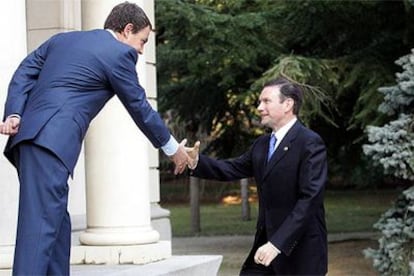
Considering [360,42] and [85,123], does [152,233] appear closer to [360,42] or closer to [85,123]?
[85,123]

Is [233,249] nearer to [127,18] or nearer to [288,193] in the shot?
[288,193]

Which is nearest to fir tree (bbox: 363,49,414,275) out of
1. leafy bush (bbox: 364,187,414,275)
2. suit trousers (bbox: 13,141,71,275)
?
leafy bush (bbox: 364,187,414,275)

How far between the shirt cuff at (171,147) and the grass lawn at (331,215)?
40.0 feet

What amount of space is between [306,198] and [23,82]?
1612mm

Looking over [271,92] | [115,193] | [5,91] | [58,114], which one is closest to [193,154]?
[271,92]

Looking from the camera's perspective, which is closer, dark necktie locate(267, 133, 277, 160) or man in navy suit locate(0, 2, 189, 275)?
man in navy suit locate(0, 2, 189, 275)

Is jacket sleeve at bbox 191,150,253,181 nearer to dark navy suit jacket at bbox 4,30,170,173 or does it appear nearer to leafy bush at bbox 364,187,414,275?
dark navy suit jacket at bbox 4,30,170,173

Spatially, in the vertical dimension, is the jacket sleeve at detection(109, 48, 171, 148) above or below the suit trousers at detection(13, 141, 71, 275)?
above

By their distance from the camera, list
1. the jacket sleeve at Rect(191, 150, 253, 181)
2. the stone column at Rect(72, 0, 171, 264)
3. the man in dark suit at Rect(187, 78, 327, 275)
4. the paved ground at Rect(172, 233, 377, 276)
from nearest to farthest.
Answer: the man in dark suit at Rect(187, 78, 327, 275)
the jacket sleeve at Rect(191, 150, 253, 181)
the stone column at Rect(72, 0, 171, 264)
the paved ground at Rect(172, 233, 377, 276)

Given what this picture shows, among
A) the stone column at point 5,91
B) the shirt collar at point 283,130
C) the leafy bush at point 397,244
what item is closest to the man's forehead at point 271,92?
the shirt collar at point 283,130

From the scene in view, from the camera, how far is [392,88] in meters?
11.9

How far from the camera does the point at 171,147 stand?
193 inches

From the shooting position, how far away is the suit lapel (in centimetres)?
508

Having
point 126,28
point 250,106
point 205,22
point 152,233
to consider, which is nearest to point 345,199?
point 250,106
